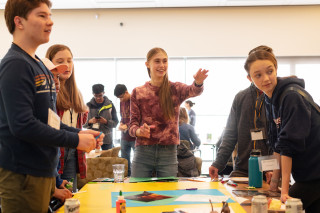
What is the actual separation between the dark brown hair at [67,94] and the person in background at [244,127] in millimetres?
1064

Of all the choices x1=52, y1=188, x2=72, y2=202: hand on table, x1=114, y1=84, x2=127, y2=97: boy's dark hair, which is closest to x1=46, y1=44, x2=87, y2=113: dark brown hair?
x1=52, y1=188, x2=72, y2=202: hand on table

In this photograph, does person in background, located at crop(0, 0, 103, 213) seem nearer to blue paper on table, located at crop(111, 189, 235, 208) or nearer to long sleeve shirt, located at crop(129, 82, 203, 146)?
blue paper on table, located at crop(111, 189, 235, 208)

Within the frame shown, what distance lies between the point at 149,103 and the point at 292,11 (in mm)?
6429

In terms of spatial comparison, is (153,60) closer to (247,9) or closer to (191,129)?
(191,129)

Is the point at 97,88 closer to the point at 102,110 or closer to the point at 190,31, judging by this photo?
the point at 102,110

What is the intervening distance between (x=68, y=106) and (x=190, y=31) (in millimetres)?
6018

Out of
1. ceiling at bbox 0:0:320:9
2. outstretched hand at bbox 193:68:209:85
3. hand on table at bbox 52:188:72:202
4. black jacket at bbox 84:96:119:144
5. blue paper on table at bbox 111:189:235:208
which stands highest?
ceiling at bbox 0:0:320:9

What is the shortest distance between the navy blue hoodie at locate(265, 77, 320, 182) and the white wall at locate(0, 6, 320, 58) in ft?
20.7

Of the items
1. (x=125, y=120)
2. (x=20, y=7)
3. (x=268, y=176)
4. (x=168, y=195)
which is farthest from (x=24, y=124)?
(x=125, y=120)

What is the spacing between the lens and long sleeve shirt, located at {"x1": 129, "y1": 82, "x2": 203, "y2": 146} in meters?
2.61

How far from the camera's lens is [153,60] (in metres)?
2.70

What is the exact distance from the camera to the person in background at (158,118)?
2.60 meters

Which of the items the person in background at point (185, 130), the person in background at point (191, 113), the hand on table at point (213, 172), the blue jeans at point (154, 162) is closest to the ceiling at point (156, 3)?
the person in background at point (191, 113)

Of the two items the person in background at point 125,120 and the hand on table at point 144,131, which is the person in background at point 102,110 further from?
the hand on table at point 144,131
